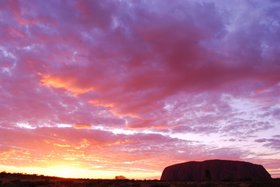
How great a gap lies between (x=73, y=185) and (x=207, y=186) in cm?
1690

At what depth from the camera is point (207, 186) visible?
4066cm

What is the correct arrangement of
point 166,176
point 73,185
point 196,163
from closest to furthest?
point 73,185 < point 196,163 < point 166,176

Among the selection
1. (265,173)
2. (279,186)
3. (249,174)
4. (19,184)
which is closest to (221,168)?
(249,174)

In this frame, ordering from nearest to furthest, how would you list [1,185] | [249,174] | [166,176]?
1. [1,185]
2. [249,174]
3. [166,176]

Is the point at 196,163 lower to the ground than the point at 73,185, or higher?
higher

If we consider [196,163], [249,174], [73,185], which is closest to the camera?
[73,185]

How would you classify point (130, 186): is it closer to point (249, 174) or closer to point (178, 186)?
point (178, 186)

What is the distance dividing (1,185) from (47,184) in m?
5.47

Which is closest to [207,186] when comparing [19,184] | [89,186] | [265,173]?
[89,186]

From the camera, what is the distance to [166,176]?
175 meters

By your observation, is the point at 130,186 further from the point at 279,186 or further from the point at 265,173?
the point at 265,173

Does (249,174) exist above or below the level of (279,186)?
above

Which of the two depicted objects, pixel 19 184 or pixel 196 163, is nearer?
pixel 19 184

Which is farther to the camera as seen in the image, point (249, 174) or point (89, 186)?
point (249, 174)
